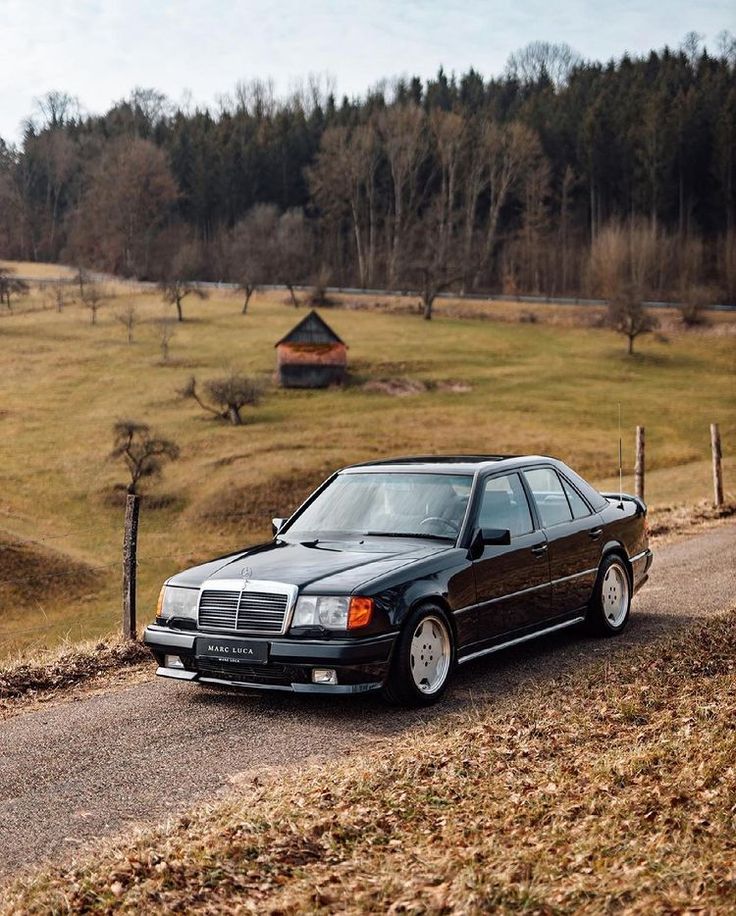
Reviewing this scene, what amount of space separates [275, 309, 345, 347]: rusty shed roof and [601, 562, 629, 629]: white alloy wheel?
58.9 m

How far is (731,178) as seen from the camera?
108750 mm

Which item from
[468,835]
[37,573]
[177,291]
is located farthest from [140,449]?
[468,835]

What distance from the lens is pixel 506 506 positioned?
9.04m

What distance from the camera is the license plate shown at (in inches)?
293

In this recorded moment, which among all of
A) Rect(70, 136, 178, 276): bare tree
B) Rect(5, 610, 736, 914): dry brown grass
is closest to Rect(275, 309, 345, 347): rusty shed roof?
Rect(70, 136, 178, 276): bare tree

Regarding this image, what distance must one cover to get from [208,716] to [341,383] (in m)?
61.1

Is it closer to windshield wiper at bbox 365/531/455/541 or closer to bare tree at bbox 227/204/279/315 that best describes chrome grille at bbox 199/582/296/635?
windshield wiper at bbox 365/531/455/541

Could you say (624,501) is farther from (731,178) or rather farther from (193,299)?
(731,178)

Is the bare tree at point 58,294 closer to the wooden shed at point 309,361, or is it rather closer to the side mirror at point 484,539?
the wooden shed at point 309,361

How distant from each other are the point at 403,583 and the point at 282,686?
41.1 inches

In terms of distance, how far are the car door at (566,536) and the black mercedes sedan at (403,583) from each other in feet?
0.05

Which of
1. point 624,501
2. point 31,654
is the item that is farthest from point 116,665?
point 624,501

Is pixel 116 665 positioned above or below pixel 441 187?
below

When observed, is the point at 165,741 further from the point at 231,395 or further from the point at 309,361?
the point at 309,361
